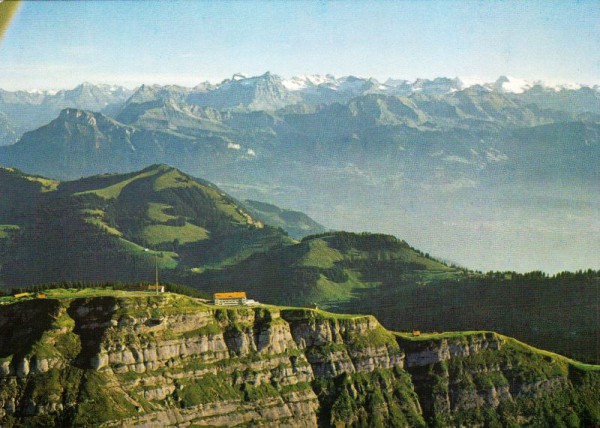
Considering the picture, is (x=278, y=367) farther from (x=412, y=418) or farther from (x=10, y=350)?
(x=10, y=350)

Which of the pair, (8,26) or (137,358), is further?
(137,358)

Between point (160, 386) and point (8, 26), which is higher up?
point (8, 26)

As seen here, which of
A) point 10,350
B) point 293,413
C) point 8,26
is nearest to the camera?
point 8,26

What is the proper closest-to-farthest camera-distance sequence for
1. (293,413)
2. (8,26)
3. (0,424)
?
(8,26)
(0,424)
(293,413)

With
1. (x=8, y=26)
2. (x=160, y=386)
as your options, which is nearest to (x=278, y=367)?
(x=160, y=386)

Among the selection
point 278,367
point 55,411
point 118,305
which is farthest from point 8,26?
point 278,367

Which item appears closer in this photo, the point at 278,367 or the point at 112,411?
the point at 112,411

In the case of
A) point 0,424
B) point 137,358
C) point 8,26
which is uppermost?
point 8,26

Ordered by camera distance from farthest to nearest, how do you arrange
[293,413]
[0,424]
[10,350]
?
[293,413] → [10,350] → [0,424]

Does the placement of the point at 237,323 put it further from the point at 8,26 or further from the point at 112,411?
the point at 8,26
